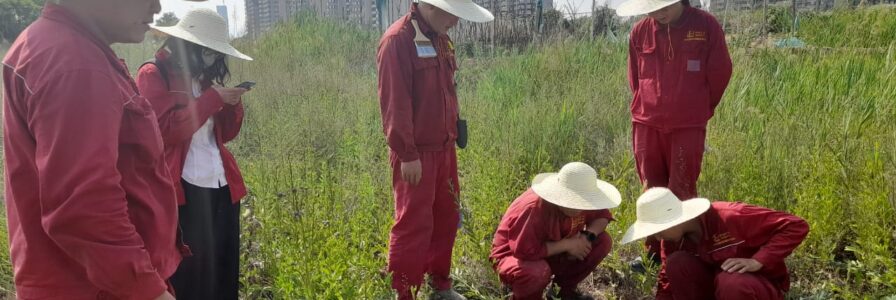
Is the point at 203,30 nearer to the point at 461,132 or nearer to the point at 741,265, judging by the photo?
the point at 461,132

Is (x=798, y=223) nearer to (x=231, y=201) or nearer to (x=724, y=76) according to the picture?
(x=724, y=76)

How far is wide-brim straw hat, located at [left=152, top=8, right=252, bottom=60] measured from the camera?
2.35 metres

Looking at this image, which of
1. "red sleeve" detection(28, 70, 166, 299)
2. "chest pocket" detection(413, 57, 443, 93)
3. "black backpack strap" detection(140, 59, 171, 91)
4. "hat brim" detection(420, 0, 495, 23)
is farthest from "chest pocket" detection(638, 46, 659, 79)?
"red sleeve" detection(28, 70, 166, 299)

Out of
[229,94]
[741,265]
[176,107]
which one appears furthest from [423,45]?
[741,265]

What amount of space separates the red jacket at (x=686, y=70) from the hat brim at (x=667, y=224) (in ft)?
2.13

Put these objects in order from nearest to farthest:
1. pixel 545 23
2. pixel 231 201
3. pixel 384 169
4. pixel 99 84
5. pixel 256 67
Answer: pixel 99 84
pixel 231 201
pixel 384 169
pixel 256 67
pixel 545 23

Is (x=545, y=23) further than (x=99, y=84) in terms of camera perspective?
Yes

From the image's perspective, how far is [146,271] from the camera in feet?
4.17

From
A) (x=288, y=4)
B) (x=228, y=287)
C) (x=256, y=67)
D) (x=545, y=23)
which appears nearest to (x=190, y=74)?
(x=228, y=287)

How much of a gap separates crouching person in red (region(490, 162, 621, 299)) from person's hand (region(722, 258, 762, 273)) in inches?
20.8

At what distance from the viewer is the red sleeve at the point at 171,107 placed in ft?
7.14

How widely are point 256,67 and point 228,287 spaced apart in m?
5.95

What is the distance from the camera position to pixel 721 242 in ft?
8.72

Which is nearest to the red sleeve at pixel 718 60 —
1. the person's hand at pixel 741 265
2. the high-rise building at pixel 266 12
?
the person's hand at pixel 741 265
